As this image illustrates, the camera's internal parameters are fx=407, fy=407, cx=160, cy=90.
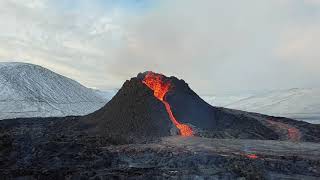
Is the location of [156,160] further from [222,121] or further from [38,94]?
[38,94]

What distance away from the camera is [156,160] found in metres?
22.3

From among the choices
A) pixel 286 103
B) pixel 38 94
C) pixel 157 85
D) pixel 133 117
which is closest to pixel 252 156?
pixel 133 117

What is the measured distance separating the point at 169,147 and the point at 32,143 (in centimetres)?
848

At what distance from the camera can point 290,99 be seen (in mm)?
138375

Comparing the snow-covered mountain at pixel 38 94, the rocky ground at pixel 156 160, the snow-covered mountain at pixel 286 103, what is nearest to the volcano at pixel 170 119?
the rocky ground at pixel 156 160

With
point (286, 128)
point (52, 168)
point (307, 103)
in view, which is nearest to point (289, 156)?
point (52, 168)

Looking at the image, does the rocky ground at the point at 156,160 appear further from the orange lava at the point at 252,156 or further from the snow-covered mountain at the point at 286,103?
the snow-covered mountain at the point at 286,103

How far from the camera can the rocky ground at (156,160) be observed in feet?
63.9

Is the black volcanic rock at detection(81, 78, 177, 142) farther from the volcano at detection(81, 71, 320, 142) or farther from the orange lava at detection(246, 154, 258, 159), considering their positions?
the orange lava at detection(246, 154, 258, 159)

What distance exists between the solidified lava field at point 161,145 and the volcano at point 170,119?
85 mm

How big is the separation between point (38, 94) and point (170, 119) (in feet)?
242

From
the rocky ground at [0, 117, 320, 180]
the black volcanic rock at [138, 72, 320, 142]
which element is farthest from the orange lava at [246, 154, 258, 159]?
the black volcanic rock at [138, 72, 320, 142]

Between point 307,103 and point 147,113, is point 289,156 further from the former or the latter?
point 307,103

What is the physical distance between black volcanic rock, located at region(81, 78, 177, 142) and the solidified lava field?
79 millimetres
